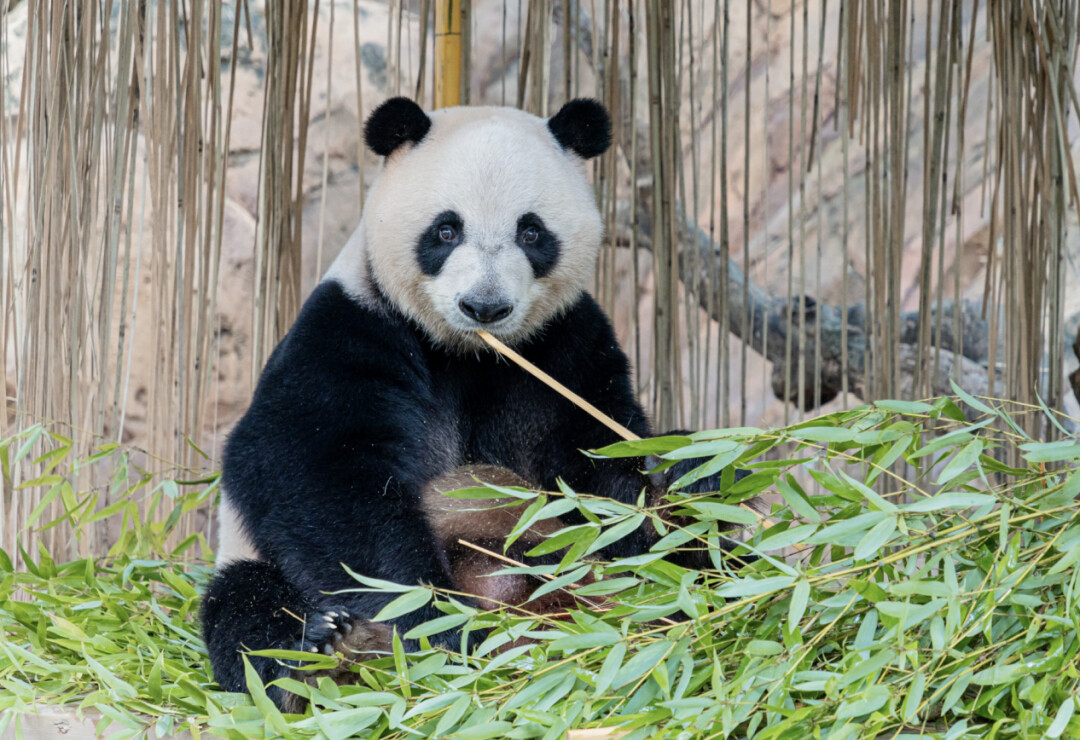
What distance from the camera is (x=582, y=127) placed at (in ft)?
6.35

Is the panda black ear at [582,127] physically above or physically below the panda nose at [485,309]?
above

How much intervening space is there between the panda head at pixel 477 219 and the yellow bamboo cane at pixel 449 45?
0.36 m

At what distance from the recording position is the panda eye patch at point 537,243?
1812mm

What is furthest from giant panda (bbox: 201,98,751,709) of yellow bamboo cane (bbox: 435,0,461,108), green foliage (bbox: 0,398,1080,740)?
yellow bamboo cane (bbox: 435,0,461,108)

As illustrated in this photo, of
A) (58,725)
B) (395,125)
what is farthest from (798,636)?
(395,125)

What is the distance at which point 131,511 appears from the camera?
2068mm

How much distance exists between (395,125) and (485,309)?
40cm

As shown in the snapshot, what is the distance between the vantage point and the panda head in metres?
1.75

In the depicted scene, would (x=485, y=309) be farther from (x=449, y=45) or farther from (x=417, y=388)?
(x=449, y=45)

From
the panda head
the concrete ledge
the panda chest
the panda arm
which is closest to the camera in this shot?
the concrete ledge

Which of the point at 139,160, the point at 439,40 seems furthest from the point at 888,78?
the point at 139,160

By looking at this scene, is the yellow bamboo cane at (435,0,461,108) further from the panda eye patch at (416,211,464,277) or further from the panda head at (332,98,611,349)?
the panda eye patch at (416,211,464,277)

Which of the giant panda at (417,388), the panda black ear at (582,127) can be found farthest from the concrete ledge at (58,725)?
the panda black ear at (582,127)

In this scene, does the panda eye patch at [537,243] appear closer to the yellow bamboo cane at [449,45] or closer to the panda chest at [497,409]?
the panda chest at [497,409]
